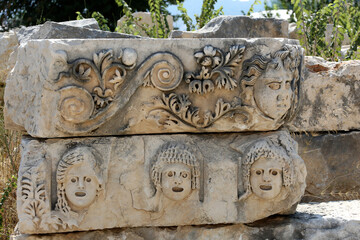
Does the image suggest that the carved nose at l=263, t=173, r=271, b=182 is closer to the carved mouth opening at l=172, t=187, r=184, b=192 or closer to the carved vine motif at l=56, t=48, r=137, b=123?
the carved mouth opening at l=172, t=187, r=184, b=192

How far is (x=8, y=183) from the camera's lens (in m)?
4.31

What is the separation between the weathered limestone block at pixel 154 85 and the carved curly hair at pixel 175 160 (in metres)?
0.11

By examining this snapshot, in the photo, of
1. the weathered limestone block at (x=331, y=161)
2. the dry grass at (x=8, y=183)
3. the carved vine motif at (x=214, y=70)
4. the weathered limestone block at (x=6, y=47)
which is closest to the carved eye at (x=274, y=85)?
the carved vine motif at (x=214, y=70)

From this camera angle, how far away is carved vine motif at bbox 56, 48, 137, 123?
9.82ft

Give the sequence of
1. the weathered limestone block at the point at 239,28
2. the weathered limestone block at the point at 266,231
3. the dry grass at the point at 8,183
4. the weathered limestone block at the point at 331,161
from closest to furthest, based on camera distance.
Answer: the weathered limestone block at the point at 266,231
the dry grass at the point at 8,183
the weathered limestone block at the point at 331,161
the weathered limestone block at the point at 239,28

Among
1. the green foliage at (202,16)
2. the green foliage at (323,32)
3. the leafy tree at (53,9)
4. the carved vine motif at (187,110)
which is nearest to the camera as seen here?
the carved vine motif at (187,110)

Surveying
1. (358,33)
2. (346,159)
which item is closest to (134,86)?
(346,159)

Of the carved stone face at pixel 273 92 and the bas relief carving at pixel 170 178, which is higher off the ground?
the carved stone face at pixel 273 92

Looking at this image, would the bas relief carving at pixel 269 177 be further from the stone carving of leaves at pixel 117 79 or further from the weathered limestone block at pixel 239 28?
the weathered limestone block at pixel 239 28

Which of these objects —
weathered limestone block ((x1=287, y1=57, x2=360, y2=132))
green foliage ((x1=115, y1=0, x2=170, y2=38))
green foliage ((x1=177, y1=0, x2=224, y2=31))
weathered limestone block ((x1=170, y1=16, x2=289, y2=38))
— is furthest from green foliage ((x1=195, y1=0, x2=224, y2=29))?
weathered limestone block ((x1=287, y1=57, x2=360, y2=132))

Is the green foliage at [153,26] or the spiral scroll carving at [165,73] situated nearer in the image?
the spiral scroll carving at [165,73]

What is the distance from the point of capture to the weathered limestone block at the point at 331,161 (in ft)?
15.1

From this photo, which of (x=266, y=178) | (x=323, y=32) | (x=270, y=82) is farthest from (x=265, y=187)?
(x=323, y=32)

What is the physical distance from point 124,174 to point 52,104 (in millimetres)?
584
